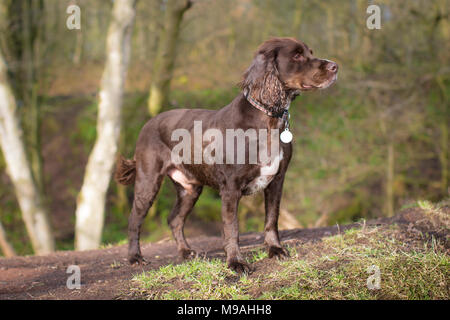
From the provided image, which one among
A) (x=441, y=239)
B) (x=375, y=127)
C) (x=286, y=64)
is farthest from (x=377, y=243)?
(x=375, y=127)

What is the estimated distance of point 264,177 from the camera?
4.20 m

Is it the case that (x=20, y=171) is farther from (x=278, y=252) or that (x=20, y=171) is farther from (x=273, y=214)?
(x=278, y=252)

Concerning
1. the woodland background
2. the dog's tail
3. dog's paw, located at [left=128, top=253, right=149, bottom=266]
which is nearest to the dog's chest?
dog's paw, located at [left=128, top=253, right=149, bottom=266]

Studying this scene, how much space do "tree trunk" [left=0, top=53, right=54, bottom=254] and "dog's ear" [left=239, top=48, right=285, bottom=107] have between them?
21.4 ft

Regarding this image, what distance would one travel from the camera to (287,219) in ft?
28.0

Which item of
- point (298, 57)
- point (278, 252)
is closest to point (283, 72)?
point (298, 57)

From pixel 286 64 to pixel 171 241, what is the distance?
3.53m

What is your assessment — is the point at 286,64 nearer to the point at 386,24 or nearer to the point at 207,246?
the point at 207,246

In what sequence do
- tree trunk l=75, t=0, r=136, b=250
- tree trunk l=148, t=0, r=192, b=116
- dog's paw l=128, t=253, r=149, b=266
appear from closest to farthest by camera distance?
dog's paw l=128, t=253, r=149, b=266
tree trunk l=75, t=0, r=136, b=250
tree trunk l=148, t=0, r=192, b=116

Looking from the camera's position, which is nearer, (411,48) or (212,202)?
(411,48)

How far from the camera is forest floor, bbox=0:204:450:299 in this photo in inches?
131

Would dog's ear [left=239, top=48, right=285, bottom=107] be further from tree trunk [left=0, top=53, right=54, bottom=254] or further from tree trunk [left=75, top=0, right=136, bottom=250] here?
tree trunk [left=0, top=53, right=54, bottom=254]

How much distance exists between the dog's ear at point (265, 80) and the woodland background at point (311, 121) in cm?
477

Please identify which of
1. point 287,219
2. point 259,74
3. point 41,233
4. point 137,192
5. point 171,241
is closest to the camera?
point 259,74
